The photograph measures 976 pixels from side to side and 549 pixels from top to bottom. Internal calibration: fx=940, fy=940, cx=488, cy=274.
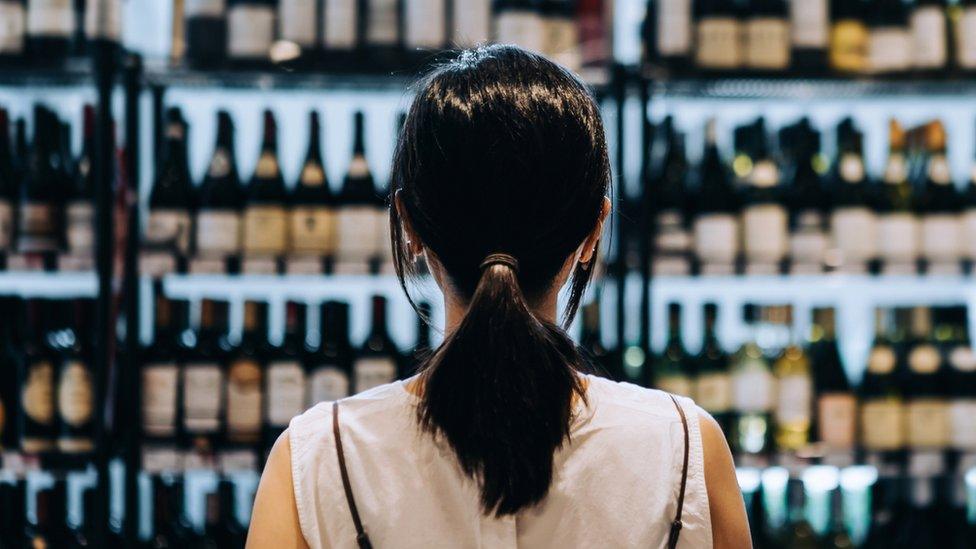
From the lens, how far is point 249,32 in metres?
Result: 2.14

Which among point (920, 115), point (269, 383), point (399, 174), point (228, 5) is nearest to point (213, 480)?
point (269, 383)

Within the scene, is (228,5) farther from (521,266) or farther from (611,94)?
(521,266)

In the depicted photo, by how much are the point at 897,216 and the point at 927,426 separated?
1.63 ft

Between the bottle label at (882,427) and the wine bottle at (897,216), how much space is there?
1.07 ft

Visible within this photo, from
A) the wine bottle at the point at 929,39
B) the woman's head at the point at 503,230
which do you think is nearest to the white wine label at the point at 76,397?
the woman's head at the point at 503,230

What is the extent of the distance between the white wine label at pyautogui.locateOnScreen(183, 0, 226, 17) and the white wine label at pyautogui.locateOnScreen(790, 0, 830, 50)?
53.9 inches

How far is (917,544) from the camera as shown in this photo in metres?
2.46

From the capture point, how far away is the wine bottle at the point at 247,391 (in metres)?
2.09

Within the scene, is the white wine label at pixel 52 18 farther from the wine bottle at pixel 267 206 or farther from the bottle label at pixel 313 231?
the bottle label at pixel 313 231

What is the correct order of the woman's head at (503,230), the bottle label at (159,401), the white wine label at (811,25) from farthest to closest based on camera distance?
the white wine label at (811,25), the bottle label at (159,401), the woman's head at (503,230)

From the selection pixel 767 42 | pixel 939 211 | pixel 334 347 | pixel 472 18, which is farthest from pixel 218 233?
pixel 939 211

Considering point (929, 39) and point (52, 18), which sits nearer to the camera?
point (52, 18)

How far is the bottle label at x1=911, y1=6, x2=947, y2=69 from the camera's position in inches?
89.3

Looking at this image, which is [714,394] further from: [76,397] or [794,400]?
[76,397]
